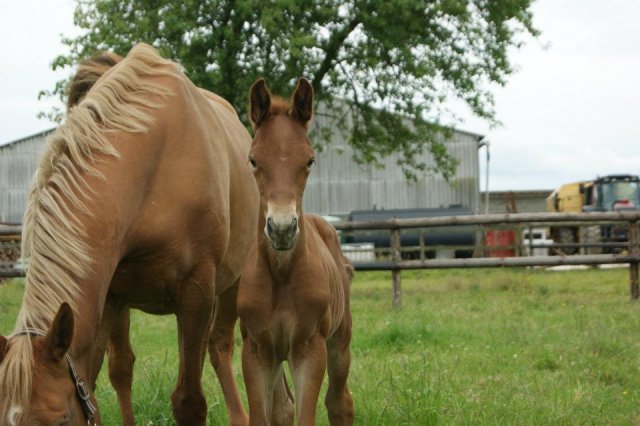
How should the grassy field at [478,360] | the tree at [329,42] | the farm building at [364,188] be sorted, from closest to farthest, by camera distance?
the grassy field at [478,360]
the tree at [329,42]
the farm building at [364,188]

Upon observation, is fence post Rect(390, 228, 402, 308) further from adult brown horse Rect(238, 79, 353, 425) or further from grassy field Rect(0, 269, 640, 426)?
adult brown horse Rect(238, 79, 353, 425)

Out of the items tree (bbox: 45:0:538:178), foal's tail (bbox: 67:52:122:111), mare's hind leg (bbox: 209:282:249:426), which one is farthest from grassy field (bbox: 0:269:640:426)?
tree (bbox: 45:0:538:178)

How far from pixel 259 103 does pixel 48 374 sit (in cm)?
176

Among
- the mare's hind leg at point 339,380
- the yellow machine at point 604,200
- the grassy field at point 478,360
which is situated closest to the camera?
the mare's hind leg at point 339,380

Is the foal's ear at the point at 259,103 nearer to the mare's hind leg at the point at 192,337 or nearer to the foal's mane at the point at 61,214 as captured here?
the foal's mane at the point at 61,214

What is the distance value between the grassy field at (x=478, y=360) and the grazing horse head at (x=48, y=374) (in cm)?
215

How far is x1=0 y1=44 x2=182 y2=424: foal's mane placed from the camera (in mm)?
2463

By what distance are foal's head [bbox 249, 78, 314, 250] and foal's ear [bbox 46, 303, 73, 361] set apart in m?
1.07

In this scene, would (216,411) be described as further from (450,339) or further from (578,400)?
(450,339)

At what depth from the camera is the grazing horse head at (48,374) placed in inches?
96.2

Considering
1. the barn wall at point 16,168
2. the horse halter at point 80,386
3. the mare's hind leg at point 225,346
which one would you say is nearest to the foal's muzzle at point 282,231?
the horse halter at point 80,386

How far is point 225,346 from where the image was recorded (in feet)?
18.0

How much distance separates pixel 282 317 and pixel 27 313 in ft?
4.77

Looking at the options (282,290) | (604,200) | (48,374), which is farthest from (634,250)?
(604,200)
